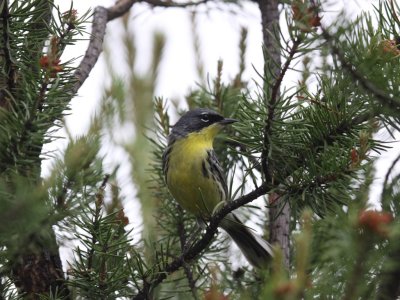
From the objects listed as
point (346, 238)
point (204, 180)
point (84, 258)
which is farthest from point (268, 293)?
point (204, 180)

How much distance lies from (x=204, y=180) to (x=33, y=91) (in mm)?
1954

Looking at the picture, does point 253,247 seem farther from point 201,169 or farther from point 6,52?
point 6,52

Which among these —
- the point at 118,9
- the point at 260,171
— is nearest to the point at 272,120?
the point at 260,171

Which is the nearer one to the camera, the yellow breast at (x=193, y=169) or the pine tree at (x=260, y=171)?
the pine tree at (x=260, y=171)

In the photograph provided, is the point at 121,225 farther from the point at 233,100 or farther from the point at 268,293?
the point at 233,100

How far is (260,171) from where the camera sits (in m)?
2.13

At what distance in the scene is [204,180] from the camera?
357 centimetres

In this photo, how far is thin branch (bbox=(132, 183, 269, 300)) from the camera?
76.1 inches

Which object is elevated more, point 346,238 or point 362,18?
point 362,18

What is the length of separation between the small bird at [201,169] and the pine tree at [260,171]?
18.5 inches

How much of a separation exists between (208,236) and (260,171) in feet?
1.23

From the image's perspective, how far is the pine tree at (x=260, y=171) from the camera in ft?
3.66

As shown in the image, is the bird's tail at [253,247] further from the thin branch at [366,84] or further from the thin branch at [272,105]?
the thin branch at [366,84]

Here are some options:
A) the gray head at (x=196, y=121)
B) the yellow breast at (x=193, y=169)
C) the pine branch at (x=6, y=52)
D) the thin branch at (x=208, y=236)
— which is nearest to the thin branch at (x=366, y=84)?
the thin branch at (x=208, y=236)
